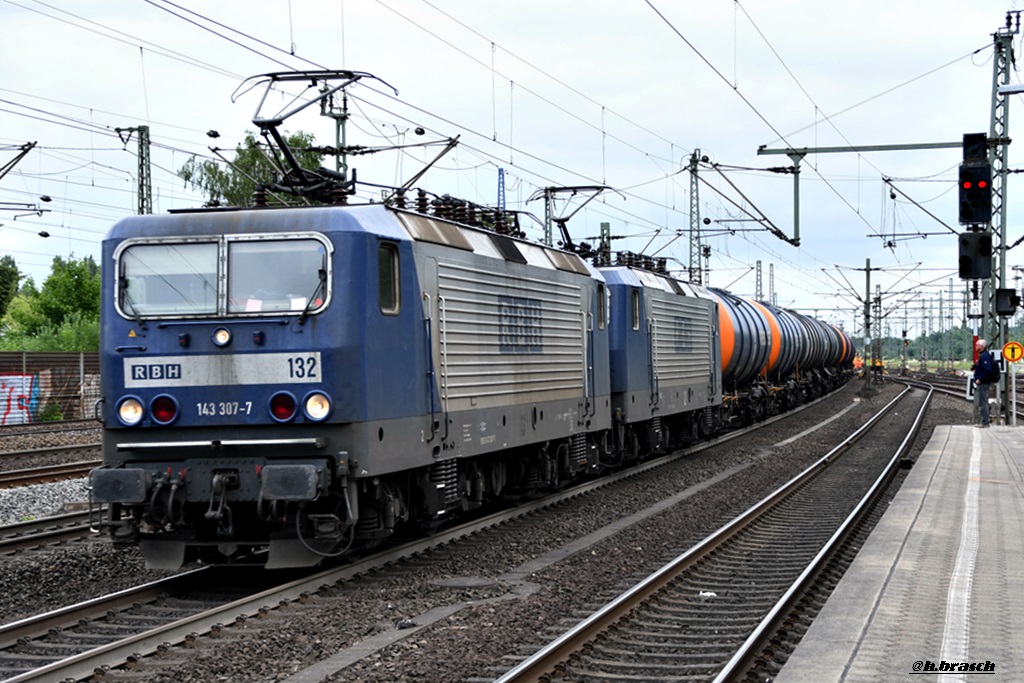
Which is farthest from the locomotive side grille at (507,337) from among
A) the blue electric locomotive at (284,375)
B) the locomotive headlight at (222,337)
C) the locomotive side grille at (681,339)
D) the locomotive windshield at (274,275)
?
the locomotive side grille at (681,339)

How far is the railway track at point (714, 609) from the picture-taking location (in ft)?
25.3

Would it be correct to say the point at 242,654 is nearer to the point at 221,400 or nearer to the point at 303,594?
the point at 303,594

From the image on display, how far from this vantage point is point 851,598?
358 inches

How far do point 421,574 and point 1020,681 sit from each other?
5697mm

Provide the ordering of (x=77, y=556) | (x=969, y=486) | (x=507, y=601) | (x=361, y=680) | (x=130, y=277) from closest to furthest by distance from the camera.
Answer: (x=361, y=680)
(x=507, y=601)
(x=130, y=277)
(x=77, y=556)
(x=969, y=486)

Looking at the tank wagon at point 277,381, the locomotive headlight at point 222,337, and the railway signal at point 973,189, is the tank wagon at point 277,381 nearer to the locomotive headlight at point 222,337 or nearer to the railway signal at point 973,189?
the locomotive headlight at point 222,337

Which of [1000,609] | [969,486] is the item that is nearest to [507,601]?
[1000,609]

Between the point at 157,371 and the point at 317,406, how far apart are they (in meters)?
1.46

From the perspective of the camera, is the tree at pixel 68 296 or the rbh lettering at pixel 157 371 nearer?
the rbh lettering at pixel 157 371

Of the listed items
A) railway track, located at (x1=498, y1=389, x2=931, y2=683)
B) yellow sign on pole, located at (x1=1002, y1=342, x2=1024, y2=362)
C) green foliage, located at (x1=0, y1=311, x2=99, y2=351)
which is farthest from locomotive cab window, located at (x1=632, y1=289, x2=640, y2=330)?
green foliage, located at (x1=0, y1=311, x2=99, y2=351)

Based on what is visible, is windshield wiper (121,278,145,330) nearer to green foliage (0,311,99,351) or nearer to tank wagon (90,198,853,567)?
tank wagon (90,198,853,567)

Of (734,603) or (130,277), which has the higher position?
(130,277)

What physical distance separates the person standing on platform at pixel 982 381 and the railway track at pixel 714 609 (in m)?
12.3

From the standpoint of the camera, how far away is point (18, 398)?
33750 mm
